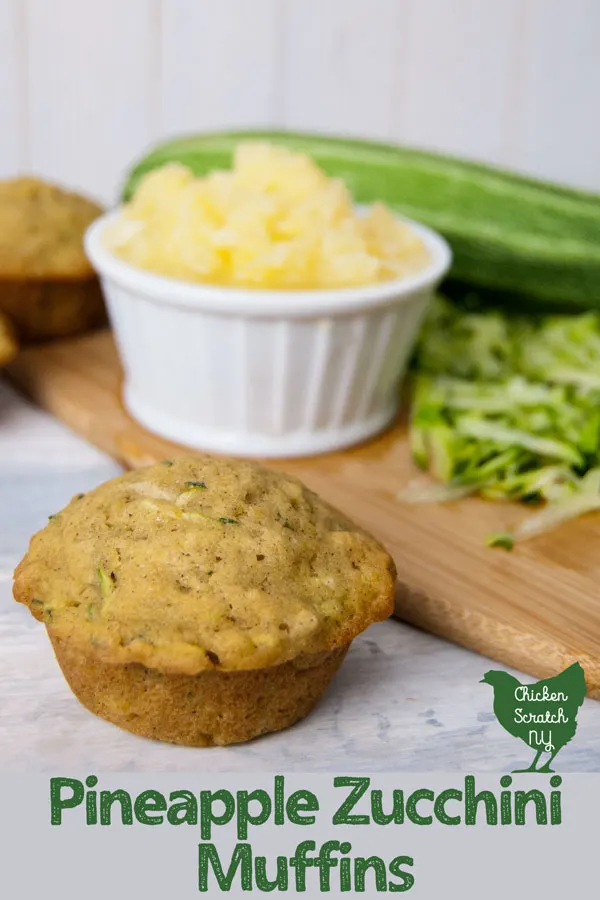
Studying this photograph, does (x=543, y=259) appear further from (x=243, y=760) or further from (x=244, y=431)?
(x=243, y=760)

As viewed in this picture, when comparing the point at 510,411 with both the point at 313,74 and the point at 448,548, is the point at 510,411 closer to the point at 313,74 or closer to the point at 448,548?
the point at 448,548

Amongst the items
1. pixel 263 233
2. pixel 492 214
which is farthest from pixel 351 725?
pixel 492 214

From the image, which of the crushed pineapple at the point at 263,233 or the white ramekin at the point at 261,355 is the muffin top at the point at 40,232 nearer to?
the white ramekin at the point at 261,355

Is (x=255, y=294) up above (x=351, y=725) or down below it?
above

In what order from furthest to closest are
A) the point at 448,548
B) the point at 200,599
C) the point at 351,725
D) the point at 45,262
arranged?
1. the point at 45,262
2. the point at 448,548
3. the point at 351,725
4. the point at 200,599

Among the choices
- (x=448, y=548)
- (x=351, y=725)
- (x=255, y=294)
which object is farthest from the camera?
(x=255, y=294)

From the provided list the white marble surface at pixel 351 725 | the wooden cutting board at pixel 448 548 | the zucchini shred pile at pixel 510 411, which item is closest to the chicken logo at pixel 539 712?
the white marble surface at pixel 351 725

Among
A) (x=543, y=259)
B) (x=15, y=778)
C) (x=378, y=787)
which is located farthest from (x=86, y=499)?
(x=543, y=259)
